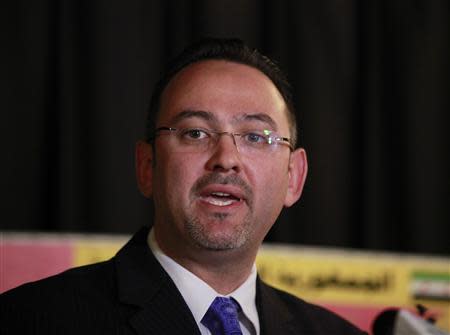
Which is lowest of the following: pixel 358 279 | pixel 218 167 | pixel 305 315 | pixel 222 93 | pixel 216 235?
pixel 358 279

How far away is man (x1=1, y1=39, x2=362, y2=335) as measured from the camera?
135 centimetres

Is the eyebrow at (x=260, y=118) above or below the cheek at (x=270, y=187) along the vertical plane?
above

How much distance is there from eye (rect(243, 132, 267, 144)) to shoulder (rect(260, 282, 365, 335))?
12.7 inches

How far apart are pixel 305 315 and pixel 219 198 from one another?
40 centimetres

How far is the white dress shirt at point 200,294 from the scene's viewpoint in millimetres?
1439

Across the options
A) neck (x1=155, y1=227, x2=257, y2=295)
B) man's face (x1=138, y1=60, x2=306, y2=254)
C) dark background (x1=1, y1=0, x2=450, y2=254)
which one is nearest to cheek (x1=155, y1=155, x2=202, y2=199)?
man's face (x1=138, y1=60, x2=306, y2=254)

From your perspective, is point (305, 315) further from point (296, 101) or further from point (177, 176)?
point (296, 101)

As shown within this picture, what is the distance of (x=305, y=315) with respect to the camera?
64.9 inches

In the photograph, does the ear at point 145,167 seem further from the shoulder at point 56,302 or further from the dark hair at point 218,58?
the shoulder at point 56,302

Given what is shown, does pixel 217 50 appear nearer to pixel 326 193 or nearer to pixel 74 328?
pixel 74 328

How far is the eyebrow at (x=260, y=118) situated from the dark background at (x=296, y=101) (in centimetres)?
142

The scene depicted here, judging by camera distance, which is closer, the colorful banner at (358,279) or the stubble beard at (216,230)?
the stubble beard at (216,230)

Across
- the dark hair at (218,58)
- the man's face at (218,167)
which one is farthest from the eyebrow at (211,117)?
the dark hair at (218,58)

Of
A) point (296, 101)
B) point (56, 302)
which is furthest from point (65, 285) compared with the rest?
point (296, 101)
